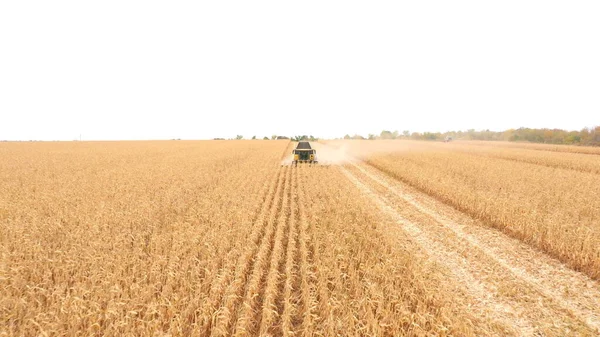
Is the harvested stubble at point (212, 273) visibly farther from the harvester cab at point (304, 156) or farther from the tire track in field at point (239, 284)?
the harvester cab at point (304, 156)

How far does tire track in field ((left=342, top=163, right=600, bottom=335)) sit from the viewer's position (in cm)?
475

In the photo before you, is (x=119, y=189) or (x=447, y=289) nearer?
(x=447, y=289)

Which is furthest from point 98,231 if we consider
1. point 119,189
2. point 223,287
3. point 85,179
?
point 85,179

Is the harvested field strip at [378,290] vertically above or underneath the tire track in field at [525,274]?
above

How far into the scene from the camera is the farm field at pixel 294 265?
393 cm

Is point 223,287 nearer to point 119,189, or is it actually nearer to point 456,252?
point 456,252

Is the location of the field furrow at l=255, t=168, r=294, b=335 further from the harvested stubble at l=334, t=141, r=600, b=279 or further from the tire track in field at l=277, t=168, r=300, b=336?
the harvested stubble at l=334, t=141, r=600, b=279

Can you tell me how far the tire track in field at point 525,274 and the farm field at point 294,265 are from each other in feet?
0.11

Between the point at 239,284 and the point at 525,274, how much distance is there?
5.83 metres

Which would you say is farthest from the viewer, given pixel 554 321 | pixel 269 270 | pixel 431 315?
pixel 269 270

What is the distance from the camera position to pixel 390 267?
5.44 metres

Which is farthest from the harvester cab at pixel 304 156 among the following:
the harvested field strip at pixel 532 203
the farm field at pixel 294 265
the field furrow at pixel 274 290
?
the field furrow at pixel 274 290

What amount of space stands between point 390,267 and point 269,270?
2.31m

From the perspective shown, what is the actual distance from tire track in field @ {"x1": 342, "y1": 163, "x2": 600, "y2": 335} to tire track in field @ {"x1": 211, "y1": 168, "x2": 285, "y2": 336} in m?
4.65
